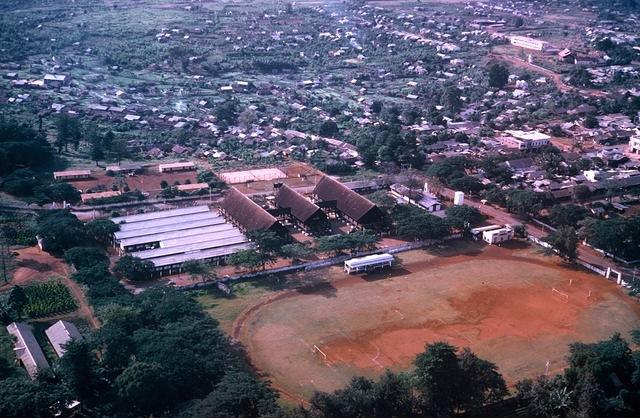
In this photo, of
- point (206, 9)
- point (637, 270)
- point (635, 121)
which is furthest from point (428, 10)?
point (637, 270)

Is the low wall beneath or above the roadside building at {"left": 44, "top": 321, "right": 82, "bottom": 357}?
beneath

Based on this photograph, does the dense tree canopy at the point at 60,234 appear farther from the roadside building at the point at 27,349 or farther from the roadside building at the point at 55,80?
the roadside building at the point at 55,80

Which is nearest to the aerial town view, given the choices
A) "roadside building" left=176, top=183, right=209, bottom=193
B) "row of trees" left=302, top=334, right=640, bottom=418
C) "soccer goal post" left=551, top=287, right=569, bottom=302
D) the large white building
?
"row of trees" left=302, top=334, right=640, bottom=418

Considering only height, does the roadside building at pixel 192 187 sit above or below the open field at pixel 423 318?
above

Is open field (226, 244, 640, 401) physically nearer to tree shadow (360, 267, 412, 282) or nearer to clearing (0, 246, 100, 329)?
tree shadow (360, 267, 412, 282)

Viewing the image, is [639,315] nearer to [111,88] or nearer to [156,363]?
[156,363]

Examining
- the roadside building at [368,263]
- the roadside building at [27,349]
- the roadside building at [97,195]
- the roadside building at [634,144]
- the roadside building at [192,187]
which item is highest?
the roadside building at [27,349]

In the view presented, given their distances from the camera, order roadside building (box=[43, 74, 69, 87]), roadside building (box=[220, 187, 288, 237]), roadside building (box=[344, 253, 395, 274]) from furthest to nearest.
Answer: roadside building (box=[43, 74, 69, 87]) < roadside building (box=[220, 187, 288, 237]) < roadside building (box=[344, 253, 395, 274])

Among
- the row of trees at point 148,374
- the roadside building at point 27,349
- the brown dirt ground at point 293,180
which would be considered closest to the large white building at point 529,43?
the brown dirt ground at point 293,180
